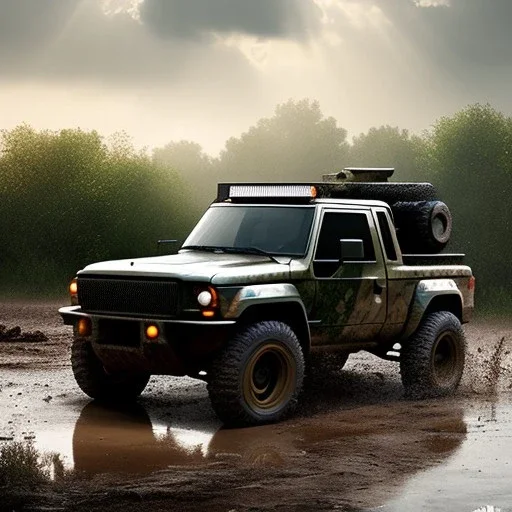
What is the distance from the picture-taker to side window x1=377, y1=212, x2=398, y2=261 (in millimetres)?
12077

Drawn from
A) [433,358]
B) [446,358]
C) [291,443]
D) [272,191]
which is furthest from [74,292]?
[446,358]

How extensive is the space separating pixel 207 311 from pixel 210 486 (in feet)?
8.35

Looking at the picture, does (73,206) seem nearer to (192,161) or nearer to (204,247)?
(204,247)

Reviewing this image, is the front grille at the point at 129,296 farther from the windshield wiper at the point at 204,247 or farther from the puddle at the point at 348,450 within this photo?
the windshield wiper at the point at 204,247

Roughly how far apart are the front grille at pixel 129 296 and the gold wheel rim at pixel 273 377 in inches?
40.6

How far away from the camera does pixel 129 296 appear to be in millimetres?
10453

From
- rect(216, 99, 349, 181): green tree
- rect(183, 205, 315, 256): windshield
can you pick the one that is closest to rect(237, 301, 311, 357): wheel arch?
rect(183, 205, 315, 256): windshield

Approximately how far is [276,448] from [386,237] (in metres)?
3.57

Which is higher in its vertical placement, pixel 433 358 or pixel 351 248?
pixel 351 248

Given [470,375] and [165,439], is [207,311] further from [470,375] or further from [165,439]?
[470,375]

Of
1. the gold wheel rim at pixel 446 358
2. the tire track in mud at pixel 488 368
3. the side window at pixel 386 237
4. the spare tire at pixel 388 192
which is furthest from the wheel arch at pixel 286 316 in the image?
the tire track in mud at pixel 488 368

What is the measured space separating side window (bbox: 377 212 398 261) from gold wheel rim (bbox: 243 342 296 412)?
2.05 metres

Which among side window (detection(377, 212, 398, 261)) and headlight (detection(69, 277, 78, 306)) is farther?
side window (detection(377, 212, 398, 261))

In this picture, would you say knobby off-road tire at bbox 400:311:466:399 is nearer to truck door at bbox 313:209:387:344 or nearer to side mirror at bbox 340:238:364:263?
truck door at bbox 313:209:387:344
